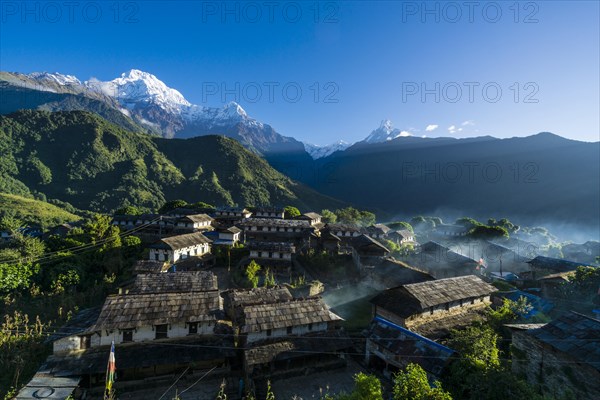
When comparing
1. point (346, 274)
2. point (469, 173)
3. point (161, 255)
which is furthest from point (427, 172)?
point (161, 255)

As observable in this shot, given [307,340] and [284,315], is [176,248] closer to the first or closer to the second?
[284,315]

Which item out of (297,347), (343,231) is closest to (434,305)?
(297,347)

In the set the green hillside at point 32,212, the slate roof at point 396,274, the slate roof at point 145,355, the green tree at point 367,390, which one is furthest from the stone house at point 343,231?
the green hillside at point 32,212

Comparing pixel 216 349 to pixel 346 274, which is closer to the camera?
pixel 216 349

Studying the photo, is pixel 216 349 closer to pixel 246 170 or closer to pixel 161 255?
pixel 161 255

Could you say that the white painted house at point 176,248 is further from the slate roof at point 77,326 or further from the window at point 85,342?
the window at point 85,342

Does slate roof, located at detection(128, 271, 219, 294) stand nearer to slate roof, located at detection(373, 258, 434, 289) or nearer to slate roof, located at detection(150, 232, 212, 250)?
slate roof, located at detection(150, 232, 212, 250)

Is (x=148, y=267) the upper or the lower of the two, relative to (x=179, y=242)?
lower
